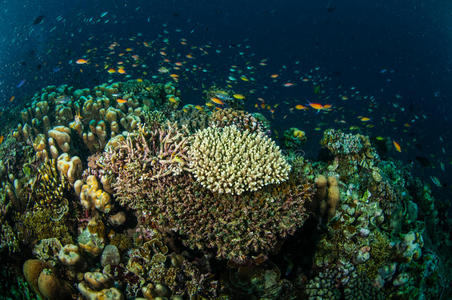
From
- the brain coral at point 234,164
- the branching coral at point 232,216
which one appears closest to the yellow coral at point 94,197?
the branching coral at point 232,216

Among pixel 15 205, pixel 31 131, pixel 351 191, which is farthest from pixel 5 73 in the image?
pixel 351 191

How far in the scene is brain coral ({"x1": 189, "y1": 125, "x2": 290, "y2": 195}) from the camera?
390cm

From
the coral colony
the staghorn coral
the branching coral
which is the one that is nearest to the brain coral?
the coral colony

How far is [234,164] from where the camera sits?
4086 mm

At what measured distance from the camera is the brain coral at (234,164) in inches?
154

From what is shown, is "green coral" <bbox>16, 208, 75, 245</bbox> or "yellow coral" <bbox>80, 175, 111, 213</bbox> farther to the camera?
"yellow coral" <bbox>80, 175, 111, 213</bbox>


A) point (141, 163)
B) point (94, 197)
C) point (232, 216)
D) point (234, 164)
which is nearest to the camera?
point (232, 216)

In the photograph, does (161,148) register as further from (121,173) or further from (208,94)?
(208,94)

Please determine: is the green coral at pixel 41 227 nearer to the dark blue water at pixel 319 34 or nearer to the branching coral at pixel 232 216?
the branching coral at pixel 232 216

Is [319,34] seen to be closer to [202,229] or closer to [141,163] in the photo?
[141,163]

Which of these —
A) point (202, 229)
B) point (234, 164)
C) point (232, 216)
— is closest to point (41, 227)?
point (202, 229)

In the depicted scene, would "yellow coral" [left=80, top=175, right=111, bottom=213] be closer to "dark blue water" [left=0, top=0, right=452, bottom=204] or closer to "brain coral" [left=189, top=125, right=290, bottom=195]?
"brain coral" [left=189, top=125, right=290, bottom=195]

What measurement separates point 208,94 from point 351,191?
27.4ft

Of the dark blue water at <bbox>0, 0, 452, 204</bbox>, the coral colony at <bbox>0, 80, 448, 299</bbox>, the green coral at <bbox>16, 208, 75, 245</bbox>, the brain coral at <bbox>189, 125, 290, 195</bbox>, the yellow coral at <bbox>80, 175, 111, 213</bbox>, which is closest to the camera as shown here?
the coral colony at <bbox>0, 80, 448, 299</bbox>
